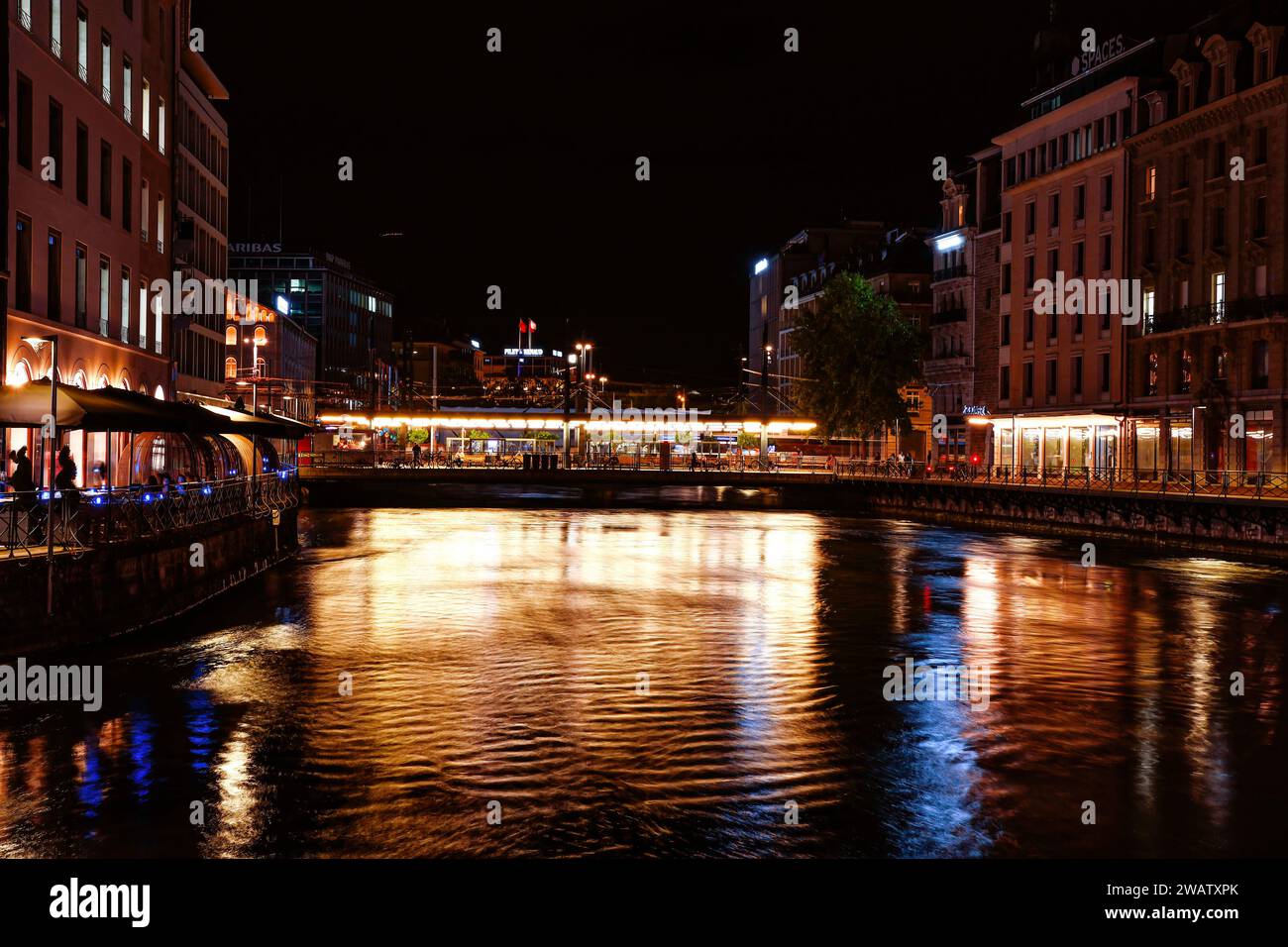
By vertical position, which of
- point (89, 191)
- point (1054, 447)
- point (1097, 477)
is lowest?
point (1097, 477)

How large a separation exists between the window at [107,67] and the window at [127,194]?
2.58m

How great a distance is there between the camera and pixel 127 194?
42.3 metres

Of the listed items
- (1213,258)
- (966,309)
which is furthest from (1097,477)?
(966,309)

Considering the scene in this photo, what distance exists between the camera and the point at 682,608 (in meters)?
27.9

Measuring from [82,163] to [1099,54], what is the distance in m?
56.3

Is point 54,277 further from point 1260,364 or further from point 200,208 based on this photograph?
point 1260,364

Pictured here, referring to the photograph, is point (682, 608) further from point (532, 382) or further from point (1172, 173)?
point (532, 382)

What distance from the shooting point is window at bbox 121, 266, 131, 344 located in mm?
41500

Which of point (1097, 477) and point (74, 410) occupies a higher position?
point (74, 410)

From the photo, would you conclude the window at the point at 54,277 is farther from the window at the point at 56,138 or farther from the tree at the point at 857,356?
the tree at the point at 857,356

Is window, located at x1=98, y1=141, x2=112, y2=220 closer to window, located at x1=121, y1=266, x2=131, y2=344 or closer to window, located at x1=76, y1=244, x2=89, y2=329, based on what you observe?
window, located at x1=121, y1=266, x2=131, y2=344

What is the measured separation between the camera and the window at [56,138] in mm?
33969

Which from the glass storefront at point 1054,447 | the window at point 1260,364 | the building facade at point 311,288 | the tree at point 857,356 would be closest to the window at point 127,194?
the window at point 1260,364

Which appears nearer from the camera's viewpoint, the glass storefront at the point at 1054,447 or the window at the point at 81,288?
the window at the point at 81,288
